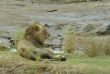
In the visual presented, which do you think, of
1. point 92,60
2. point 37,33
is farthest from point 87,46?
point 37,33

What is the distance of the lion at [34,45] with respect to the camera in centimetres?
1263

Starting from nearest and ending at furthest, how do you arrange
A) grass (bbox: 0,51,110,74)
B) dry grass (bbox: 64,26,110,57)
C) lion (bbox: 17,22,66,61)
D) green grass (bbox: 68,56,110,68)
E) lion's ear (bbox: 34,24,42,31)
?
grass (bbox: 0,51,110,74)
green grass (bbox: 68,56,110,68)
lion (bbox: 17,22,66,61)
lion's ear (bbox: 34,24,42,31)
dry grass (bbox: 64,26,110,57)

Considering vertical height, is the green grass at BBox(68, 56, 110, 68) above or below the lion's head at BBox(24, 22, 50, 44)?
below

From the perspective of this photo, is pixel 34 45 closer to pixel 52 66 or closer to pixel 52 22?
pixel 52 66

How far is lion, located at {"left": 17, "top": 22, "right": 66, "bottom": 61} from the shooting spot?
12633mm

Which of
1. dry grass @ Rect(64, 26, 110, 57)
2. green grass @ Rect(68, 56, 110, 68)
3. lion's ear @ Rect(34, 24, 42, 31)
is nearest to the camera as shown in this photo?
green grass @ Rect(68, 56, 110, 68)

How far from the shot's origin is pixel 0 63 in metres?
12.3

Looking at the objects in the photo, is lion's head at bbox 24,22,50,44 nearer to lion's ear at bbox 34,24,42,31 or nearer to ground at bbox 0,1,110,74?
lion's ear at bbox 34,24,42,31

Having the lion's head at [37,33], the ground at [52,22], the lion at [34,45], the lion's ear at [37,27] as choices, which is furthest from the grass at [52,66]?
the lion's ear at [37,27]

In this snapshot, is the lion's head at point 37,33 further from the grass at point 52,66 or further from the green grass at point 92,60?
the green grass at point 92,60

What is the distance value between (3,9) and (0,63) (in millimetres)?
21200

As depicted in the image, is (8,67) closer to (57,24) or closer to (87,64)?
(87,64)

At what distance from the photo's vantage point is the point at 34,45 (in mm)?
13008

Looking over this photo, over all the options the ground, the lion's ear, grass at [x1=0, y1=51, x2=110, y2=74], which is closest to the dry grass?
the ground
